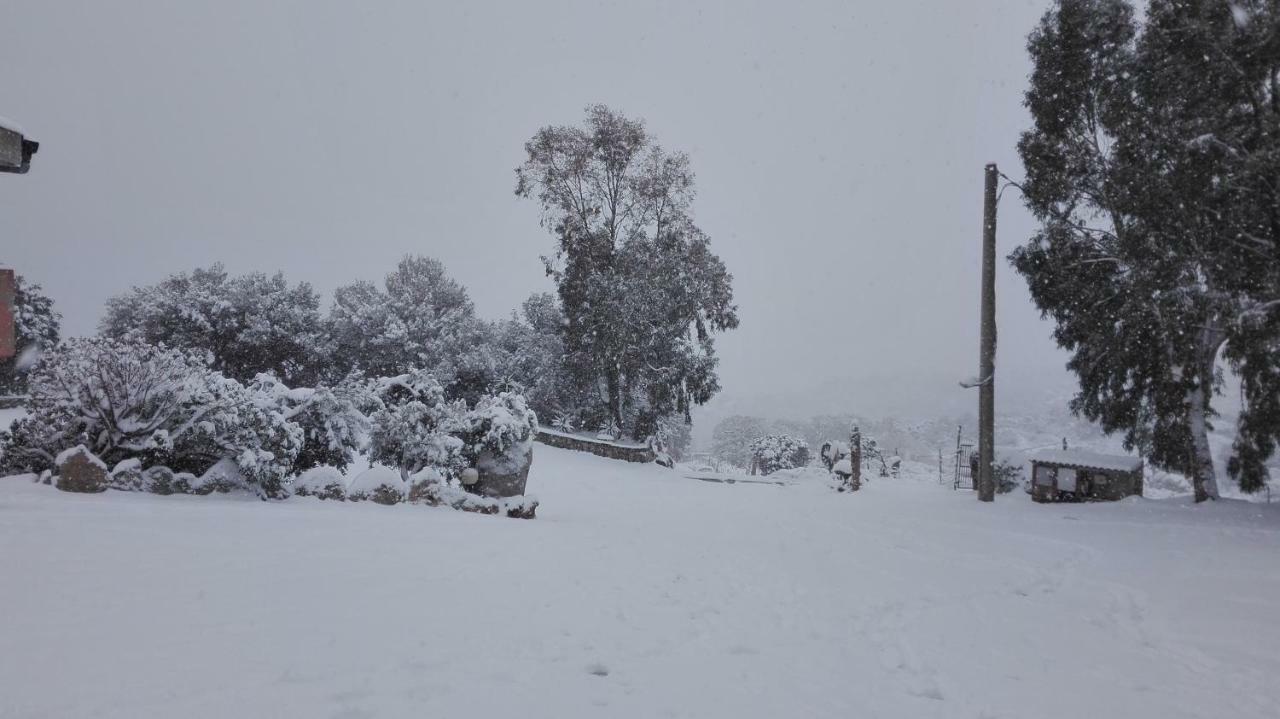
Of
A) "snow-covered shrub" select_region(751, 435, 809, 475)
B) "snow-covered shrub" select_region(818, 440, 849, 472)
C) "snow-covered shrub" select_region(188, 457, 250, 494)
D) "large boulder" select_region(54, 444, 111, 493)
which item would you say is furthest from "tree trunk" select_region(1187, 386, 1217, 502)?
"snow-covered shrub" select_region(751, 435, 809, 475)

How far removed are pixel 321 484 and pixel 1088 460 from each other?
15493 mm

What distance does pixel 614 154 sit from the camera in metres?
21.9

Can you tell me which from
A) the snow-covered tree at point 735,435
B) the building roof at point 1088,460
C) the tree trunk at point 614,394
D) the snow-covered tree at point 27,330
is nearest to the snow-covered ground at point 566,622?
the building roof at point 1088,460

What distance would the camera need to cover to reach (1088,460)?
539 inches

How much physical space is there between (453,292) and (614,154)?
39.3ft

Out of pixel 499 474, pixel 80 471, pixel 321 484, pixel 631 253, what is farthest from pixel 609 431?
pixel 80 471

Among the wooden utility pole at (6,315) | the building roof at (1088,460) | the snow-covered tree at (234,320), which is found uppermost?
the snow-covered tree at (234,320)

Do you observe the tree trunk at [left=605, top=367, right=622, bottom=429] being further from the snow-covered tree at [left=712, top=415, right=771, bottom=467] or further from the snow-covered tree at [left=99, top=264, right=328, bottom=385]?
the snow-covered tree at [left=712, top=415, right=771, bottom=467]

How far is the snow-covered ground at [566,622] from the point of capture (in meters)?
2.59

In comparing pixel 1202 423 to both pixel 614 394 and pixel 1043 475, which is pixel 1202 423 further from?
pixel 614 394

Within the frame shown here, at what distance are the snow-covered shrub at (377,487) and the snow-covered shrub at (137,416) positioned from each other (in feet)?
2.85

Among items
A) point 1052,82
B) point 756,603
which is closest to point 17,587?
point 756,603

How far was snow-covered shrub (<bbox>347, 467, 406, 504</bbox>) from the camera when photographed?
7473 mm

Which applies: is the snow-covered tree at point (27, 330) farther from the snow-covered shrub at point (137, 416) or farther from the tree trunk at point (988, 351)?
the tree trunk at point (988, 351)
